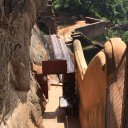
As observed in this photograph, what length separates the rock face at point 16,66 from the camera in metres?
8.26

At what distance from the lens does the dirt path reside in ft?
42.7

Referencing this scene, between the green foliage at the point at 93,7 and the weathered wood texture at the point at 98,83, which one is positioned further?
the green foliage at the point at 93,7

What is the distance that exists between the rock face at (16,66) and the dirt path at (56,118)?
1.20m

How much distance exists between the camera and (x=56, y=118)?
13477mm

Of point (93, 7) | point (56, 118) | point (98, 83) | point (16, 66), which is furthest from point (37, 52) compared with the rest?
point (93, 7)

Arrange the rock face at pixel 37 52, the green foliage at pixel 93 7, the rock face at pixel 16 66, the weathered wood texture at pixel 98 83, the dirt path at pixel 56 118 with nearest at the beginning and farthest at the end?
1. the weathered wood texture at pixel 98 83
2. the rock face at pixel 16 66
3. the dirt path at pixel 56 118
4. the rock face at pixel 37 52
5. the green foliage at pixel 93 7

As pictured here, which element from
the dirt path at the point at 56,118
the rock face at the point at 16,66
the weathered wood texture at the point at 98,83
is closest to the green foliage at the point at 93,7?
the dirt path at the point at 56,118

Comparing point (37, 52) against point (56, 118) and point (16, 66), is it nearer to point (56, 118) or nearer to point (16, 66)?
point (56, 118)

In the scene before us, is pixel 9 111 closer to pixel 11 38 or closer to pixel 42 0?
pixel 11 38

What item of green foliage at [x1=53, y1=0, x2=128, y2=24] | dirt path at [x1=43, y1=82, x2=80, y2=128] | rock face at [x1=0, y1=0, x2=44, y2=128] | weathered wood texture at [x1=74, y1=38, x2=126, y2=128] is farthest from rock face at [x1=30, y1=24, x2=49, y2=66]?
green foliage at [x1=53, y1=0, x2=128, y2=24]

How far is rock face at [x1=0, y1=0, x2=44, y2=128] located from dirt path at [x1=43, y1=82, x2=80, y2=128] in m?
1.20

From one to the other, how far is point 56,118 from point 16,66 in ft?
12.7

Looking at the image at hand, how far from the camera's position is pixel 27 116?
10359mm

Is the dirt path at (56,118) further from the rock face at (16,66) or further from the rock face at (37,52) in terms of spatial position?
the rock face at (37,52)
